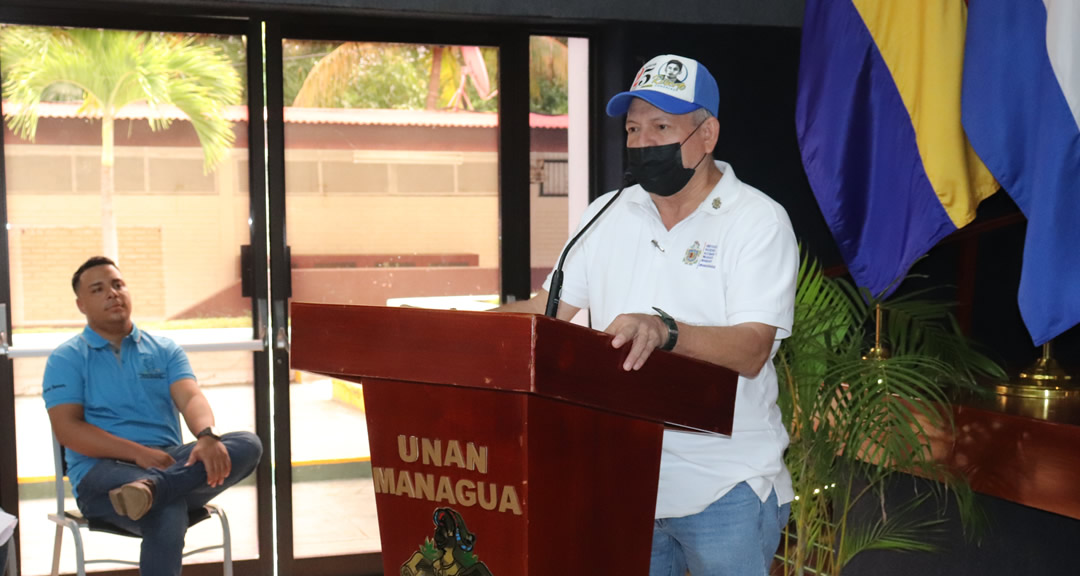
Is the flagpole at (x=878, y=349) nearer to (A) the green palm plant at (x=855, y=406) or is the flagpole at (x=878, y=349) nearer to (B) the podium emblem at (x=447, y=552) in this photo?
(A) the green palm plant at (x=855, y=406)

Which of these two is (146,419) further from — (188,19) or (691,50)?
(691,50)

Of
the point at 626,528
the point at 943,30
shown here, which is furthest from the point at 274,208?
the point at 626,528

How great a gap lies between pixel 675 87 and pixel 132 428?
8.63 ft

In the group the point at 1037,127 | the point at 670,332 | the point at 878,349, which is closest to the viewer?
the point at 670,332

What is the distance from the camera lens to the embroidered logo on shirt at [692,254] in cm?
166

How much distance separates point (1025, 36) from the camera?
3.00 metres

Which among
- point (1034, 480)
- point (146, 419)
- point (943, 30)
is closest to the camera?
point (1034, 480)

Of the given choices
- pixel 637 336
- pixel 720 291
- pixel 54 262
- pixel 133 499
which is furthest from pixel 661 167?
pixel 54 262

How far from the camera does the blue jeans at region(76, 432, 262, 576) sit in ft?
10.8

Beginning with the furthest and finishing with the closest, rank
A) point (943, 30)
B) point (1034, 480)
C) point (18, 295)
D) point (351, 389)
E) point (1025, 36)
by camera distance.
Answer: point (351, 389)
point (18, 295)
point (943, 30)
point (1025, 36)
point (1034, 480)

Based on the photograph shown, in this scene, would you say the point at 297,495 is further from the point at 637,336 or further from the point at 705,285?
the point at 637,336

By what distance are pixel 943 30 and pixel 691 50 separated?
1108 mm

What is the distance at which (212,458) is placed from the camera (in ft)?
11.4

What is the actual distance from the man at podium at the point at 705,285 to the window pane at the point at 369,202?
8.47ft
